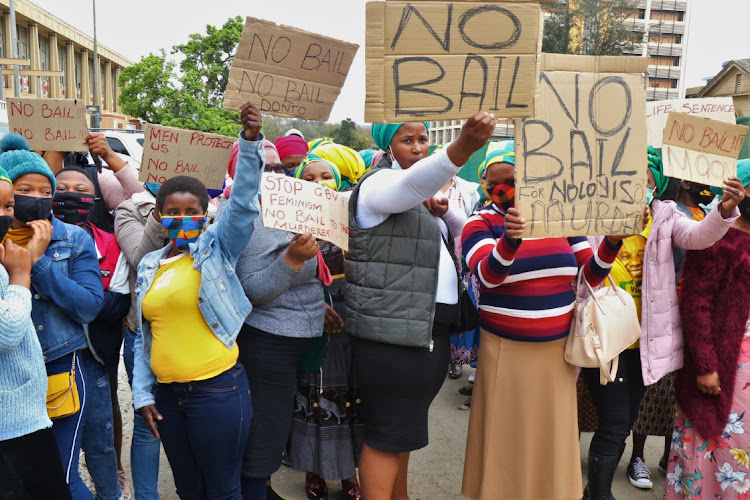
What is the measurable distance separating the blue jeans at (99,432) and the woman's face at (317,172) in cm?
152

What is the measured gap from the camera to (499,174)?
2854mm

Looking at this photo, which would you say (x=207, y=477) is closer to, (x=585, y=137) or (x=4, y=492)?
(x=4, y=492)

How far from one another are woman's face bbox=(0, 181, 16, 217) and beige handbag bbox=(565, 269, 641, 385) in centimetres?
240

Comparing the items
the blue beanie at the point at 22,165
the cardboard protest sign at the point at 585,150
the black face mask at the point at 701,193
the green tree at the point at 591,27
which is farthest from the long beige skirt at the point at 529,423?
the green tree at the point at 591,27

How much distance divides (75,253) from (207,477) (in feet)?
3.73

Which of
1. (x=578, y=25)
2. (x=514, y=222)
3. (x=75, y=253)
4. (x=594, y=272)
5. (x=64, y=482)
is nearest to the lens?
(x=64, y=482)

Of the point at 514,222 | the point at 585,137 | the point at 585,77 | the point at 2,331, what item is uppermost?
the point at 585,77

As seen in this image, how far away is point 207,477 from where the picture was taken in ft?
8.25

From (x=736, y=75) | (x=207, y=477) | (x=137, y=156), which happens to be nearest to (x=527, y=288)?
(x=207, y=477)

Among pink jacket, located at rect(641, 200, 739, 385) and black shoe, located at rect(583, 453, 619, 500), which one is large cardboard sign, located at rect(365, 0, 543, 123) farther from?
black shoe, located at rect(583, 453, 619, 500)

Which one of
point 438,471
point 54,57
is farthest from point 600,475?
point 54,57

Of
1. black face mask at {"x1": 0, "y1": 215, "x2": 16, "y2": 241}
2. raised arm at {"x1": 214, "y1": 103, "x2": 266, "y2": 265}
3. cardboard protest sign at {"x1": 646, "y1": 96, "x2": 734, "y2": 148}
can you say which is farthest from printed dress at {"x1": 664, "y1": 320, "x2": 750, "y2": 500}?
black face mask at {"x1": 0, "y1": 215, "x2": 16, "y2": 241}

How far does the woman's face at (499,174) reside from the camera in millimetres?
2824

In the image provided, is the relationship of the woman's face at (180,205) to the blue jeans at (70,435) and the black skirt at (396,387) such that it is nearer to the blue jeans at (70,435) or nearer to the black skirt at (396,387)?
the blue jeans at (70,435)
